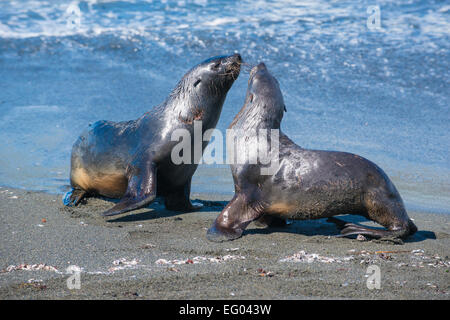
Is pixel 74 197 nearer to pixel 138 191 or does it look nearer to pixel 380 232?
pixel 138 191

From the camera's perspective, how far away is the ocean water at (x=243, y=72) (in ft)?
27.9

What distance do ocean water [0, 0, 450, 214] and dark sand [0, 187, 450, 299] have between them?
4.45ft

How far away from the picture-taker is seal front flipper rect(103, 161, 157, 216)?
6.12m

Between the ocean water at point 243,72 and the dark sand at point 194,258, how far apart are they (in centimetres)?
136

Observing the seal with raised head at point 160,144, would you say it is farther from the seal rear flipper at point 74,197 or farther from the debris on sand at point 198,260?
the debris on sand at point 198,260

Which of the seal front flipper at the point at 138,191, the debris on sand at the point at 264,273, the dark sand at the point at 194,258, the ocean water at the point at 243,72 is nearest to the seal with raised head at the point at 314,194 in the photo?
the dark sand at the point at 194,258

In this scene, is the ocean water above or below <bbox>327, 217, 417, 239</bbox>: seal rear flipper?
above

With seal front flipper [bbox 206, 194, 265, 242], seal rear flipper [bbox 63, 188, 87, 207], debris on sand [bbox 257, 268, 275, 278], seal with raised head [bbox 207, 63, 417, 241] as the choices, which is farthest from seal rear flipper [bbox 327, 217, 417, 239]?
seal rear flipper [bbox 63, 188, 87, 207]

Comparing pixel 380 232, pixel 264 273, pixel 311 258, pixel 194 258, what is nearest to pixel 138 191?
pixel 194 258

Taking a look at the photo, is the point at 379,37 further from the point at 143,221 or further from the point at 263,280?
the point at 263,280

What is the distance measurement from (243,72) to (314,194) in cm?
189

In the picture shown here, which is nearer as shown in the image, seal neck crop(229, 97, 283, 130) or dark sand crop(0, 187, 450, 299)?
dark sand crop(0, 187, 450, 299)

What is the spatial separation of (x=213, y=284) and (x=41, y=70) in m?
10.3

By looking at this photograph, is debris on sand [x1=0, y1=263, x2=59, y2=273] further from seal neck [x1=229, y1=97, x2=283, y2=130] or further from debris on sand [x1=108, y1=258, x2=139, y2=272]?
seal neck [x1=229, y1=97, x2=283, y2=130]
